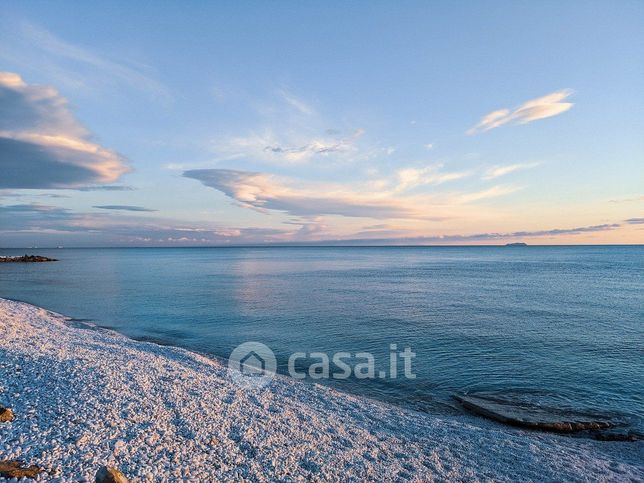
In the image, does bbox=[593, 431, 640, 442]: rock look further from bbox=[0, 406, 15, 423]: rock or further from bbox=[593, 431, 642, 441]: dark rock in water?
bbox=[0, 406, 15, 423]: rock

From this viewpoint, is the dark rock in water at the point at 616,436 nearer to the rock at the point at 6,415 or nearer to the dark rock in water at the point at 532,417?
the dark rock in water at the point at 532,417

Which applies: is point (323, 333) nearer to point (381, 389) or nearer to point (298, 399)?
point (381, 389)

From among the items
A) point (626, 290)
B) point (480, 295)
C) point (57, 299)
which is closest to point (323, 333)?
point (480, 295)

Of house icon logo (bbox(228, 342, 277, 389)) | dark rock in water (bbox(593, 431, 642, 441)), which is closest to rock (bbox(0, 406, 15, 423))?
house icon logo (bbox(228, 342, 277, 389))

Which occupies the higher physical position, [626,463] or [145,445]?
[145,445]

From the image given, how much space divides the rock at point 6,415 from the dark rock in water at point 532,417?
Answer: 15.4 metres

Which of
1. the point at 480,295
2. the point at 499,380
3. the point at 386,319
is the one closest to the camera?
the point at 499,380

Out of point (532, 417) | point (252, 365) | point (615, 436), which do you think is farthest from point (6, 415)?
point (615, 436)

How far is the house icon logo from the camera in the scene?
17.4 meters

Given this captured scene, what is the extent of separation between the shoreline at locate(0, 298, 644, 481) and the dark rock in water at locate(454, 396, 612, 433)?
72cm

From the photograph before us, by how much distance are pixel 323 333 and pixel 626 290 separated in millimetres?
52484

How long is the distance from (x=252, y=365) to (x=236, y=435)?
10284mm

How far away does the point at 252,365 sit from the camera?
21.2 meters

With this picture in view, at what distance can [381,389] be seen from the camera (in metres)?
18.3
